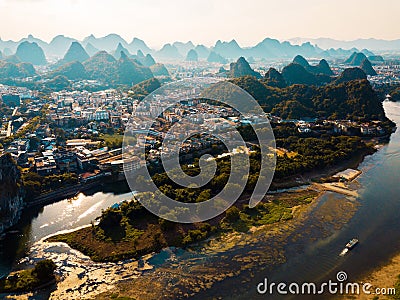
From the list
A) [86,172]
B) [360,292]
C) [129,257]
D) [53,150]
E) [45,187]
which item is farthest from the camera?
[53,150]

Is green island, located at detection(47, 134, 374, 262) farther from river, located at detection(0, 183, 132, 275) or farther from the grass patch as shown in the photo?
river, located at detection(0, 183, 132, 275)

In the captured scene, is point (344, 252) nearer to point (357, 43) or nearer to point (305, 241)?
point (305, 241)

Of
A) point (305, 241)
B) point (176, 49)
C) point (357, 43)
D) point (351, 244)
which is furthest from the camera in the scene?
point (357, 43)

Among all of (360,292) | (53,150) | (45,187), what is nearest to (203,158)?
(45,187)

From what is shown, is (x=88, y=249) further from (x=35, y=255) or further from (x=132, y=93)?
(x=132, y=93)

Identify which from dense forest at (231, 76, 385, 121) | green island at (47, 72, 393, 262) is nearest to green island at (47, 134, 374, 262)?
green island at (47, 72, 393, 262)

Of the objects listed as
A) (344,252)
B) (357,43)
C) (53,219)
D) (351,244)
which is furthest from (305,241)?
(357,43)
